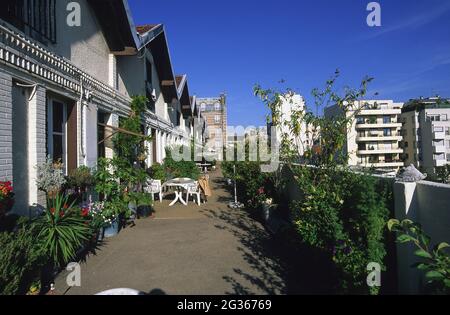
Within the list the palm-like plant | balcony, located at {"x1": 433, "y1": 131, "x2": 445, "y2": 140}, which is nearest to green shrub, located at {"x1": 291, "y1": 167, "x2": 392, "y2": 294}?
the palm-like plant

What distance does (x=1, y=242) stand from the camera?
320cm

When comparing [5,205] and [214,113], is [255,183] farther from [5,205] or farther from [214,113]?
[214,113]

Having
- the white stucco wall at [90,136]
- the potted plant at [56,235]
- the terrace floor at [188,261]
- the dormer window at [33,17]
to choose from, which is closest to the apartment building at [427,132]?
the terrace floor at [188,261]

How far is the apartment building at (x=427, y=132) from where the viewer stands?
208ft

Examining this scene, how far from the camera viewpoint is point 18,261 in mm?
3289

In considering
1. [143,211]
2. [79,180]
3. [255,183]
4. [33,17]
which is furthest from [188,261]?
[33,17]

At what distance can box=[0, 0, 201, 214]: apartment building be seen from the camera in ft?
14.7

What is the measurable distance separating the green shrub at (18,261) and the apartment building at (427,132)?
70825 mm

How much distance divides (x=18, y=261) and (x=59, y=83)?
12.1 ft

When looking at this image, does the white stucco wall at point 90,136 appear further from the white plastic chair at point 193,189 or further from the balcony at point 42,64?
the white plastic chair at point 193,189

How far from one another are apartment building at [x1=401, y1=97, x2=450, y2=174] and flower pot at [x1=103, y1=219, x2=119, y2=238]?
68460mm

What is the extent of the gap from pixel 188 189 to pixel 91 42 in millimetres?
5586

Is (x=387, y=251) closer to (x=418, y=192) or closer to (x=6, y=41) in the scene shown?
(x=418, y=192)
